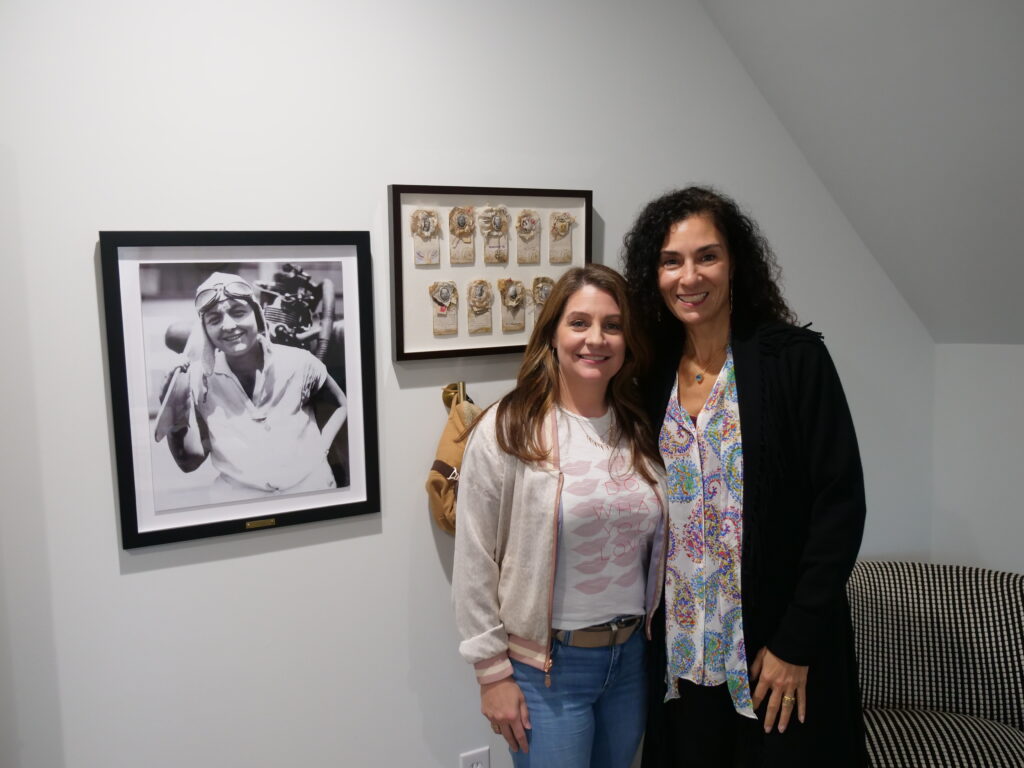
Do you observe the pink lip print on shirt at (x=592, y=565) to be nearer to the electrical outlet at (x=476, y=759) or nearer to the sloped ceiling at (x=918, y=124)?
the electrical outlet at (x=476, y=759)

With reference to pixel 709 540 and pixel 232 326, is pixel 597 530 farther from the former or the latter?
pixel 232 326

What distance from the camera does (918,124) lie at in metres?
1.86

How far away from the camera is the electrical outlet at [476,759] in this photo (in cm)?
184

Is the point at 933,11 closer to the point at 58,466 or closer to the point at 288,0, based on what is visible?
the point at 288,0

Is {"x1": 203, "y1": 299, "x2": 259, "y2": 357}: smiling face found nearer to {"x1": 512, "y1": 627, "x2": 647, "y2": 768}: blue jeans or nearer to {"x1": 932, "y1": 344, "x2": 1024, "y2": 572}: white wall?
{"x1": 512, "y1": 627, "x2": 647, "y2": 768}: blue jeans

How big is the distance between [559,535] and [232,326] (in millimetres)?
750

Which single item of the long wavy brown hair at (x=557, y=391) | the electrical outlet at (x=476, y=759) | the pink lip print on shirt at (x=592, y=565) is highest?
the long wavy brown hair at (x=557, y=391)

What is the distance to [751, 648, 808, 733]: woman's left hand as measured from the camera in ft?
4.44

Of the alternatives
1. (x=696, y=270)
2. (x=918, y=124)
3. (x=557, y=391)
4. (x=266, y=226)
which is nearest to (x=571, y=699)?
(x=557, y=391)

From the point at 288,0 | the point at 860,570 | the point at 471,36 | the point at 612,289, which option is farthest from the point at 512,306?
the point at 860,570

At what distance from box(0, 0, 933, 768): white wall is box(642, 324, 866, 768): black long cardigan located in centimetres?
65

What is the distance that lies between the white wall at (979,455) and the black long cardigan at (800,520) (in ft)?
3.85

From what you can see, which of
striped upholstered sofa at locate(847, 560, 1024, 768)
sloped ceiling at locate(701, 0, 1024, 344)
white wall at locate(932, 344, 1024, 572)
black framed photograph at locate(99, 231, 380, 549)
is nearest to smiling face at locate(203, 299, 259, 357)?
black framed photograph at locate(99, 231, 380, 549)

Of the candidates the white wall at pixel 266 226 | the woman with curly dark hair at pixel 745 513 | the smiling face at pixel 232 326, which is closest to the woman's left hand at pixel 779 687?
the woman with curly dark hair at pixel 745 513
